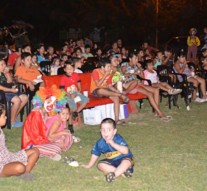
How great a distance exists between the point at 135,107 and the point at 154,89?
0.60 metres

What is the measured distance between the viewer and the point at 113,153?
575cm

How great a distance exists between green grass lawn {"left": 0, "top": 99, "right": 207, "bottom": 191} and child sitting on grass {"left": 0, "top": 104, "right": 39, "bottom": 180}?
13 cm

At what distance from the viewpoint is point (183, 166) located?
612 centimetres

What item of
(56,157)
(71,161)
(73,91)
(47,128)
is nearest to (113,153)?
(71,161)

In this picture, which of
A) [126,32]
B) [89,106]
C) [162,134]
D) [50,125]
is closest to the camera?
[50,125]

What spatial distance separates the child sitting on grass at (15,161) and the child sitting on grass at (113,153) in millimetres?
799

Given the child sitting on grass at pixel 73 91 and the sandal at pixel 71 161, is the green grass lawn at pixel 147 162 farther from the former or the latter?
the child sitting on grass at pixel 73 91

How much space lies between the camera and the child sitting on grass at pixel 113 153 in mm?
5531

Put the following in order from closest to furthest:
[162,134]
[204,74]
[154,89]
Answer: [162,134]
[154,89]
[204,74]

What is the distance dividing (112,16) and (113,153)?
30.2 metres

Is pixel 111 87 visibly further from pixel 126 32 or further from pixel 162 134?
pixel 126 32

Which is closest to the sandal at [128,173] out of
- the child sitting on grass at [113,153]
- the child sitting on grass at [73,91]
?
the child sitting on grass at [113,153]

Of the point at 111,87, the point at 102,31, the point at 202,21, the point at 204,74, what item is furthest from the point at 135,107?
the point at 102,31

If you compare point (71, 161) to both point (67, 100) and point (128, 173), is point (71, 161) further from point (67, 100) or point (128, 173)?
point (67, 100)
